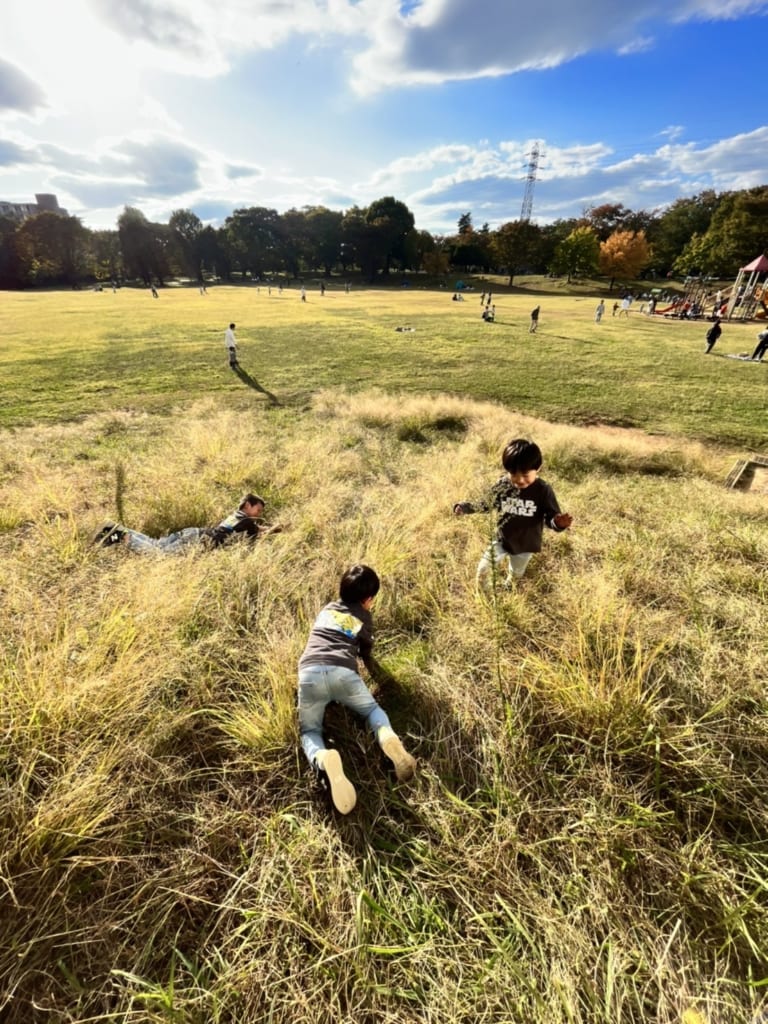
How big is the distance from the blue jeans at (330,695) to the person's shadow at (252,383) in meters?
9.43

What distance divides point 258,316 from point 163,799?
3326 centimetres

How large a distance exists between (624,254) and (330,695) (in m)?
69.6

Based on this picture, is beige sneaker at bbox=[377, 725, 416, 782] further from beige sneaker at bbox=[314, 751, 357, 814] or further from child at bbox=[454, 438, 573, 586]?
child at bbox=[454, 438, 573, 586]

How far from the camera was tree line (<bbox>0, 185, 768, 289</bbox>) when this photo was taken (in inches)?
2319

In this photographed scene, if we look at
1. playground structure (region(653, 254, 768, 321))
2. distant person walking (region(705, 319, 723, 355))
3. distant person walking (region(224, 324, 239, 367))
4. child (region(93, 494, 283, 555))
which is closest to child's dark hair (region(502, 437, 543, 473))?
child (region(93, 494, 283, 555))

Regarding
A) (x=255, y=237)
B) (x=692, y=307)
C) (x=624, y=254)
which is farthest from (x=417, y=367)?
(x=255, y=237)

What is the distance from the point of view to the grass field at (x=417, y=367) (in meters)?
10.8

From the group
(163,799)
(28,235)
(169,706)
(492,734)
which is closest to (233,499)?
(169,706)

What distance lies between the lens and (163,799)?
83.0 inches

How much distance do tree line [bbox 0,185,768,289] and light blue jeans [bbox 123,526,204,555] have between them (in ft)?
224

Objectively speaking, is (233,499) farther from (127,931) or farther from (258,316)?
(258,316)

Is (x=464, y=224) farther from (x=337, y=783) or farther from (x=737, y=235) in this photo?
(x=337, y=783)

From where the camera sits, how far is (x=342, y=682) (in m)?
2.53

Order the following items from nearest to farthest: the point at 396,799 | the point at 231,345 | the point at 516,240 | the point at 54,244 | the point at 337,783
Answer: the point at 337,783 → the point at 396,799 → the point at 231,345 → the point at 516,240 → the point at 54,244
